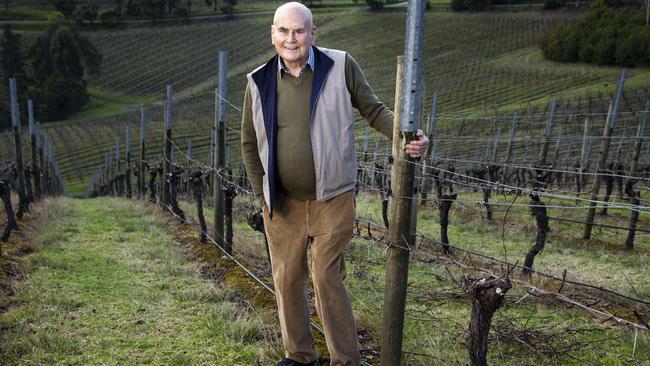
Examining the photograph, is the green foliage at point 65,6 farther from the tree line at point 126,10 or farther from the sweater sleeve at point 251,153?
the sweater sleeve at point 251,153

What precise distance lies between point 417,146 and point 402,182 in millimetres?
176

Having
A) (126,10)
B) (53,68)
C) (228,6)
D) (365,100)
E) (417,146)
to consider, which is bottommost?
(53,68)

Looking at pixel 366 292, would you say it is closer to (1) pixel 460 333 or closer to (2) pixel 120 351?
(1) pixel 460 333

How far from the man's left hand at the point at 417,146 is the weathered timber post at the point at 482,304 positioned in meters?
0.53

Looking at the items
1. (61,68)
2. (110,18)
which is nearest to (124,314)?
(61,68)

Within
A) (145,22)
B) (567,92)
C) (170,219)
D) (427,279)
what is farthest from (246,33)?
(427,279)

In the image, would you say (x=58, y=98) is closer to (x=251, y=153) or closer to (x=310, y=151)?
(x=251, y=153)

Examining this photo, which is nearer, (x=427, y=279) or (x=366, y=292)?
(x=366, y=292)

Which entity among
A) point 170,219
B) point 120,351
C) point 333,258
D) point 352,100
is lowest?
point 170,219

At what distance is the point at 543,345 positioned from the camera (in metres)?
3.07

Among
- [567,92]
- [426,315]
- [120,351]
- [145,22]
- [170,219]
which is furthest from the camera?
[145,22]

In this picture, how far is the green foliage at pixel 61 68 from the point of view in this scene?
5059 centimetres

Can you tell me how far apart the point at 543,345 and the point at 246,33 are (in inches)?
2056

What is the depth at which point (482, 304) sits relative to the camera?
1.97 meters
